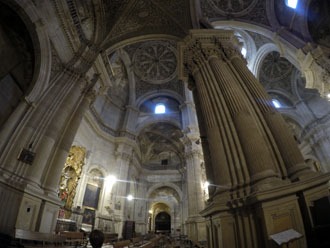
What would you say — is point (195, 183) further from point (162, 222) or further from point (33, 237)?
point (162, 222)

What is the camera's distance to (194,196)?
43.3ft

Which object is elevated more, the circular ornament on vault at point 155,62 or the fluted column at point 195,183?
the circular ornament on vault at point 155,62

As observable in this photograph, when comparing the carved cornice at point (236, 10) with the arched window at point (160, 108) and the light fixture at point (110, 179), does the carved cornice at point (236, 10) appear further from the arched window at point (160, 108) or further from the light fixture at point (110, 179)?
the light fixture at point (110, 179)

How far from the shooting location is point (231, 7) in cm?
1066

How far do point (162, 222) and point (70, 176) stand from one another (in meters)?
19.8

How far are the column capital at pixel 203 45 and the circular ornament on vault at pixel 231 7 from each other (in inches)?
161

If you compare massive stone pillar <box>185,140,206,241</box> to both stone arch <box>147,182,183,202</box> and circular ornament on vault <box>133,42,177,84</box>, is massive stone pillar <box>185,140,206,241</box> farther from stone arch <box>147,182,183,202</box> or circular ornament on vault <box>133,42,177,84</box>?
circular ornament on vault <box>133,42,177,84</box>

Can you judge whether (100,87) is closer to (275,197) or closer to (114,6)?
(114,6)

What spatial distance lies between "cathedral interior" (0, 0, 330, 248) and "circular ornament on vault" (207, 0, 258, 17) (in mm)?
56

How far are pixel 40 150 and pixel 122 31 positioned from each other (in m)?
8.20

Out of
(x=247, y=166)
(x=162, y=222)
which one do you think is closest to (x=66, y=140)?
(x=247, y=166)

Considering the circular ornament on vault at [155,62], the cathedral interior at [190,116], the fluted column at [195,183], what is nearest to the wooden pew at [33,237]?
the cathedral interior at [190,116]

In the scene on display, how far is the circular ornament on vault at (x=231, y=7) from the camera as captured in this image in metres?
10.4

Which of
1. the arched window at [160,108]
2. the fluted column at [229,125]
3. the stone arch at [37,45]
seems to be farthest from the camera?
the arched window at [160,108]
